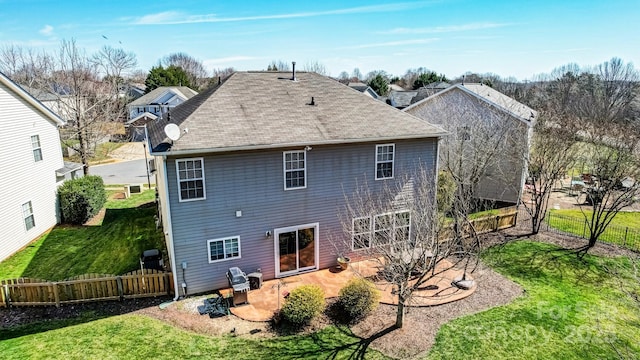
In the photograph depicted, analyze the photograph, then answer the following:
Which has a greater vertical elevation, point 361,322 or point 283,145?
point 283,145

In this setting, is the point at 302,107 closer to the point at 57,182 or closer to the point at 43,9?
the point at 57,182

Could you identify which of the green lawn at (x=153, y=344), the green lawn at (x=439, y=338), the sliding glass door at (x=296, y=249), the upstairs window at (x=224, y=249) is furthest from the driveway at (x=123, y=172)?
the green lawn at (x=439, y=338)

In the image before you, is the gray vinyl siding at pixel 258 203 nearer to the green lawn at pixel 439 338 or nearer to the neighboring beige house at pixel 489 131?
the green lawn at pixel 439 338

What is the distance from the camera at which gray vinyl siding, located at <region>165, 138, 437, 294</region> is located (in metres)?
12.6

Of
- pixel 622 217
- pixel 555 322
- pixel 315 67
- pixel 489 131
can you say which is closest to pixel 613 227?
pixel 622 217

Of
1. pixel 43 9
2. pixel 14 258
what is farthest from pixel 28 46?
pixel 14 258

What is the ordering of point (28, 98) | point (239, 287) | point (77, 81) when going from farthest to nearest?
point (77, 81) < point (28, 98) < point (239, 287)

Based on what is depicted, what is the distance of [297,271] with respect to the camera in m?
14.6

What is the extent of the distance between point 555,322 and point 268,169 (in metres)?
10.7

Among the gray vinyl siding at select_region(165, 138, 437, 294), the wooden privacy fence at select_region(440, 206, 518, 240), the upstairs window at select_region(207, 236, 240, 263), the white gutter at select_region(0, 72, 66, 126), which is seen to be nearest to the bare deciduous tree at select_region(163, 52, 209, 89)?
the white gutter at select_region(0, 72, 66, 126)

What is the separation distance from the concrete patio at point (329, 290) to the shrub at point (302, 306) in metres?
0.96

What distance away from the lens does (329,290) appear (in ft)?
43.9

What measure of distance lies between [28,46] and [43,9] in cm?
2009

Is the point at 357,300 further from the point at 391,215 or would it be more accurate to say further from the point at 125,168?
the point at 125,168
